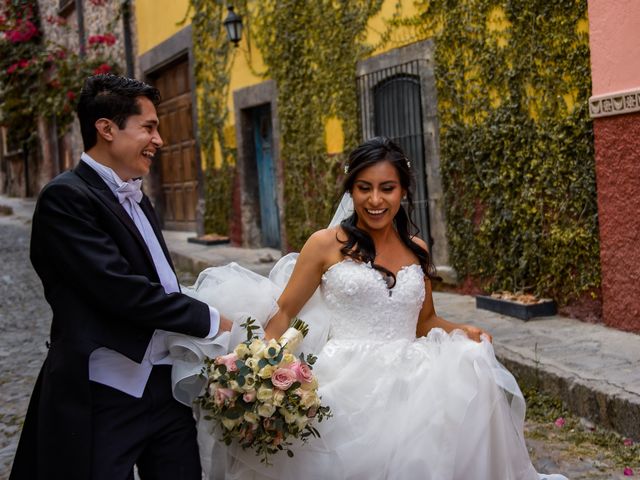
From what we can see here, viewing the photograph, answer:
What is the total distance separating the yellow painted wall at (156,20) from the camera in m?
13.6

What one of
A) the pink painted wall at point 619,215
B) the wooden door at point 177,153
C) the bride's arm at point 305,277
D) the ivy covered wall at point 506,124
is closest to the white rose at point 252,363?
the bride's arm at point 305,277

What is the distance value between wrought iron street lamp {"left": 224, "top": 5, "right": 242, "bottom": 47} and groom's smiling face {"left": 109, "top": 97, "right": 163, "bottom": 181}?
8958mm

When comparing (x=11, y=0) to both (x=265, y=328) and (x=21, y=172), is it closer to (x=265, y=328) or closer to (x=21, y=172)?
(x=21, y=172)

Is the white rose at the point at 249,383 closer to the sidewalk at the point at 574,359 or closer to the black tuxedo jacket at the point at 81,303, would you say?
the black tuxedo jacket at the point at 81,303

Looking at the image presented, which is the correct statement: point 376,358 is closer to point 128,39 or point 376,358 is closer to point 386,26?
point 386,26

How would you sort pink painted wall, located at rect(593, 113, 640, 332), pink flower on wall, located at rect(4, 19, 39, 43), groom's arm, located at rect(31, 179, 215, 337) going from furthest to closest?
pink flower on wall, located at rect(4, 19, 39, 43) → pink painted wall, located at rect(593, 113, 640, 332) → groom's arm, located at rect(31, 179, 215, 337)

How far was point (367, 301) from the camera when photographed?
3059 mm

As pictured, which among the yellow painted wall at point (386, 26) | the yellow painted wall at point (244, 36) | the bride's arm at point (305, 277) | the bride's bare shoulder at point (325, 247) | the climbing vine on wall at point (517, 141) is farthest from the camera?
the yellow painted wall at point (244, 36)

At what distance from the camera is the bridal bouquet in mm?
2373

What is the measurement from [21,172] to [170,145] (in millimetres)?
13784

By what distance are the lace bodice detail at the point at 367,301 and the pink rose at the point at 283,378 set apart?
0.68 metres

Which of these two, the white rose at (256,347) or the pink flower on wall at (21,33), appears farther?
the pink flower on wall at (21,33)

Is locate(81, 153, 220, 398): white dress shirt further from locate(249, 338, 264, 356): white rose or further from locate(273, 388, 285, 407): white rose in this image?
locate(273, 388, 285, 407): white rose

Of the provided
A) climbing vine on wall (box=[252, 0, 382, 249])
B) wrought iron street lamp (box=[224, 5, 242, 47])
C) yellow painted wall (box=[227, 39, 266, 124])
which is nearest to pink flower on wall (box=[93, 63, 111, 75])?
yellow painted wall (box=[227, 39, 266, 124])
